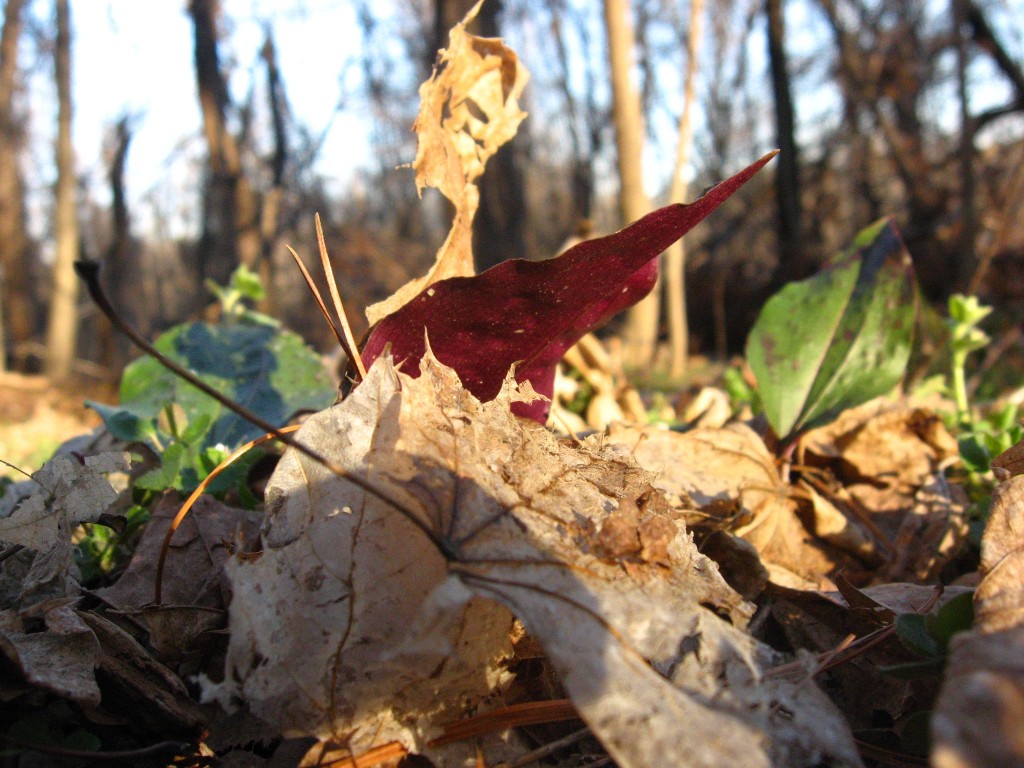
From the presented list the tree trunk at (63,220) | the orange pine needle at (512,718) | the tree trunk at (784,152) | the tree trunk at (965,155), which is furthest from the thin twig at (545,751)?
the tree trunk at (63,220)

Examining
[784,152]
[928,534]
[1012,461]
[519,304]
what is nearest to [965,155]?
[784,152]

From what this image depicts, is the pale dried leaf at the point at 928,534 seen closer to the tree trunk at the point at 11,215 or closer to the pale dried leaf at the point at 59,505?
the pale dried leaf at the point at 59,505

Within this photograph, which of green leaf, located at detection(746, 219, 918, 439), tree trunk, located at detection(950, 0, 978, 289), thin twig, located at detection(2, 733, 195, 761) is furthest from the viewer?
tree trunk, located at detection(950, 0, 978, 289)

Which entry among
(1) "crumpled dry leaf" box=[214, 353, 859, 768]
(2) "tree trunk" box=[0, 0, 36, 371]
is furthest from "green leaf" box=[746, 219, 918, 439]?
(2) "tree trunk" box=[0, 0, 36, 371]

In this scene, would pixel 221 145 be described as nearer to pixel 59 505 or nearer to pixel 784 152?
pixel 784 152

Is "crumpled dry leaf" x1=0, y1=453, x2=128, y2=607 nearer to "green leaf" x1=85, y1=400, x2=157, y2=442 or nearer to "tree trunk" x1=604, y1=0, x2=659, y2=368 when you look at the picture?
"green leaf" x1=85, y1=400, x2=157, y2=442

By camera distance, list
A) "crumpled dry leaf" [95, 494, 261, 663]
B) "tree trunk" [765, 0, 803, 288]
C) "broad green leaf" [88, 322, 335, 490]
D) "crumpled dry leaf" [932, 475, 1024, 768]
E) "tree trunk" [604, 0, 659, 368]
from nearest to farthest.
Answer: "crumpled dry leaf" [932, 475, 1024, 768] → "crumpled dry leaf" [95, 494, 261, 663] → "broad green leaf" [88, 322, 335, 490] → "tree trunk" [604, 0, 659, 368] → "tree trunk" [765, 0, 803, 288]

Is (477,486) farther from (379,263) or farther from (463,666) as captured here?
(379,263)
